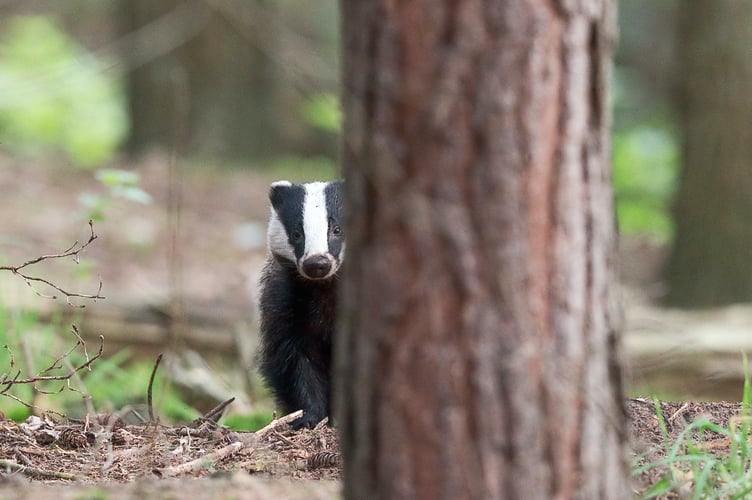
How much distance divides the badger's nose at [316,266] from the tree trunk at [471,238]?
2.20 metres

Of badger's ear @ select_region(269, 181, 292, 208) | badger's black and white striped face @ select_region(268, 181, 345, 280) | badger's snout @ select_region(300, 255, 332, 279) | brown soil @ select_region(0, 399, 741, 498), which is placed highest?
badger's ear @ select_region(269, 181, 292, 208)

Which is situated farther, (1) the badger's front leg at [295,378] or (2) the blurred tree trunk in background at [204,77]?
(2) the blurred tree trunk in background at [204,77]

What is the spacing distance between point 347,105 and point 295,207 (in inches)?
101

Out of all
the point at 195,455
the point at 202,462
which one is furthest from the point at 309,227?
the point at 202,462

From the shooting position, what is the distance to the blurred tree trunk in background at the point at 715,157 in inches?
276

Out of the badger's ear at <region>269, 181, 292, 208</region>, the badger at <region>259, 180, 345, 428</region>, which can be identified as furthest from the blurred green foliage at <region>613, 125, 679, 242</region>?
the badger at <region>259, 180, 345, 428</region>

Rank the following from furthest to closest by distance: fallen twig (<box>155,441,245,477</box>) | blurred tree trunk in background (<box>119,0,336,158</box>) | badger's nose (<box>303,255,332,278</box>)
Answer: blurred tree trunk in background (<box>119,0,336,158</box>) → badger's nose (<box>303,255,332,278</box>) → fallen twig (<box>155,441,245,477</box>)

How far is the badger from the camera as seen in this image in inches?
164

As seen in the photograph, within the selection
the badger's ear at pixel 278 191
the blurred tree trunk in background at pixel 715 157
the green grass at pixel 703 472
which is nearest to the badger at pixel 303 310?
the badger's ear at pixel 278 191

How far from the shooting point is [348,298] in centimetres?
190

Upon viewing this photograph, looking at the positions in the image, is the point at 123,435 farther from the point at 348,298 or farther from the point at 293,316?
the point at 348,298

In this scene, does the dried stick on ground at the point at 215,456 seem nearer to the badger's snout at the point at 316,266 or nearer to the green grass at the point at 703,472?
the badger's snout at the point at 316,266

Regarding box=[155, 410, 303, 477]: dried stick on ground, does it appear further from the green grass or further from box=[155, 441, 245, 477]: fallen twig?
the green grass

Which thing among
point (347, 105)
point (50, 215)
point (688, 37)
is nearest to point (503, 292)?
point (347, 105)
